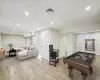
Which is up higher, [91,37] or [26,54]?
[91,37]

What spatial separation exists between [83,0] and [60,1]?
0.63 m

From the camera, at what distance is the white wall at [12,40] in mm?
8805

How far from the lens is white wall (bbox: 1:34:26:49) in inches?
347

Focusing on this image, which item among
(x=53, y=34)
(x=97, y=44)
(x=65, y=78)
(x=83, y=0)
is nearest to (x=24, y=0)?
(x=83, y=0)

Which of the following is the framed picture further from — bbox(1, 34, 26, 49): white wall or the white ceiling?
bbox(1, 34, 26, 49): white wall

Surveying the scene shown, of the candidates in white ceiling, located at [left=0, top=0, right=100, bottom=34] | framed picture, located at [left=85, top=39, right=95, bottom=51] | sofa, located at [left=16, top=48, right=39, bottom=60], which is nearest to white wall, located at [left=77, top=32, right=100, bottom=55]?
framed picture, located at [left=85, top=39, right=95, bottom=51]

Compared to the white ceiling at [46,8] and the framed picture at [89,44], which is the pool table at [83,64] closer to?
the white ceiling at [46,8]

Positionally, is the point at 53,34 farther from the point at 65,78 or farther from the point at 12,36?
the point at 12,36

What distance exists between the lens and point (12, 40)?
9547 mm

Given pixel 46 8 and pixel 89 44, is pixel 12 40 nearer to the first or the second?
pixel 46 8

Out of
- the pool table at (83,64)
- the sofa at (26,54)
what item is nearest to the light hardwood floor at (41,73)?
the pool table at (83,64)

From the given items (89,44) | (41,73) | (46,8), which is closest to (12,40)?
(41,73)

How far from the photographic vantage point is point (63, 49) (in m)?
5.77

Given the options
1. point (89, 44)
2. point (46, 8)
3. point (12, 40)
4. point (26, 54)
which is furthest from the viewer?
point (12, 40)
